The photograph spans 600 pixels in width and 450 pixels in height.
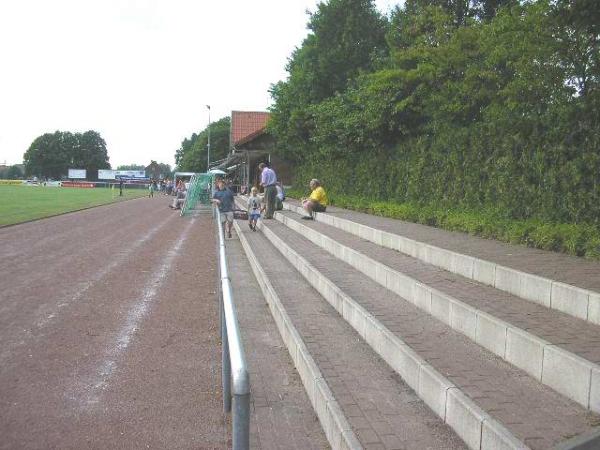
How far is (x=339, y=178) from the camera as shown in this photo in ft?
76.0

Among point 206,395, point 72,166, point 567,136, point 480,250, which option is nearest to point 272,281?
point 480,250

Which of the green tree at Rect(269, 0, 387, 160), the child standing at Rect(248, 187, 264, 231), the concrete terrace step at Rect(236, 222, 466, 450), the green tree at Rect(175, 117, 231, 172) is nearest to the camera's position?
the concrete terrace step at Rect(236, 222, 466, 450)

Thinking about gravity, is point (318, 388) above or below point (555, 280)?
below

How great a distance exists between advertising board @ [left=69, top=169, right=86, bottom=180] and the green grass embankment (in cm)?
13617

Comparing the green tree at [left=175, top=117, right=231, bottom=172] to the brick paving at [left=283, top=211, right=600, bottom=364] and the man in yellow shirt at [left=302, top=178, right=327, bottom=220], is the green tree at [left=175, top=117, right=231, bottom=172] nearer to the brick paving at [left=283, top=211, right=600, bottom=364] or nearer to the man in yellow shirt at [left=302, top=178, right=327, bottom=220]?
the man in yellow shirt at [left=302, top=178, right=327, bottom=220]

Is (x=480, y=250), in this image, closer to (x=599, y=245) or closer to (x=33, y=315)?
(x=599, y=245)

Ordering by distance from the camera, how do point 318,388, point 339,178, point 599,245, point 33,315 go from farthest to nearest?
1. point 339,178
2. point 33,315
3. point 599,245
4. point 318,388

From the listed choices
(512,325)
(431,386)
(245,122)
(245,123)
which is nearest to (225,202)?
(512,325)

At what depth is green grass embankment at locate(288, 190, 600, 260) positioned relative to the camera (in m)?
7.11

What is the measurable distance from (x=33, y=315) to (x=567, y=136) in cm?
824

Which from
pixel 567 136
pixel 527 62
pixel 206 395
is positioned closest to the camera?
pixel 206 395

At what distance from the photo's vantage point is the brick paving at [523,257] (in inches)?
218

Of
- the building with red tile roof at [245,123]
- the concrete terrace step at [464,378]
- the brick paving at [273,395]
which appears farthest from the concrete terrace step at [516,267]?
the building with red tile roof at [245,123]

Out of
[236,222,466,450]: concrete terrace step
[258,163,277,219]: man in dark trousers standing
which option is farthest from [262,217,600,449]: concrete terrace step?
[258,163,277,219]: man in dark trousers standing
